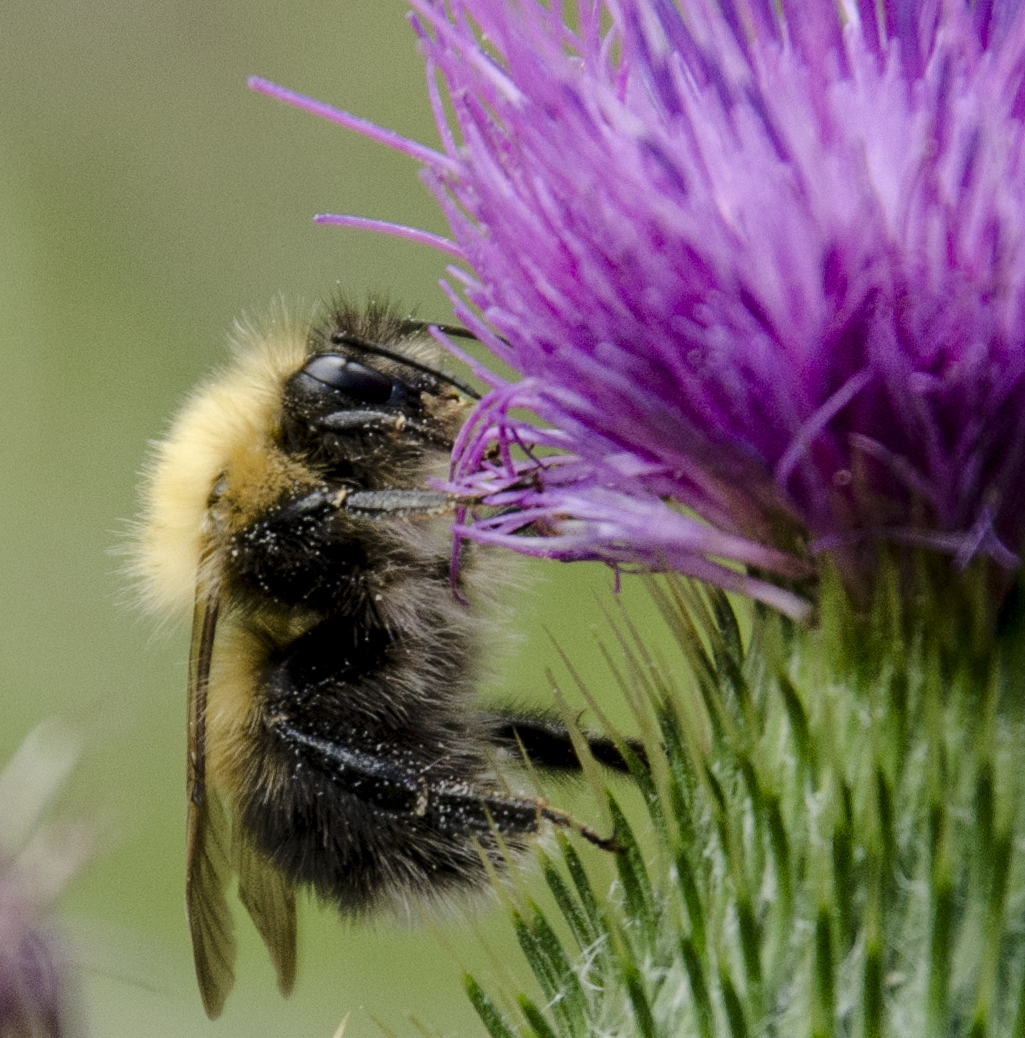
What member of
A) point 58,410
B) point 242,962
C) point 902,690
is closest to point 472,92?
point 902,690

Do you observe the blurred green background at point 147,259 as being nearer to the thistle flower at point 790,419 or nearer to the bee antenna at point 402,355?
the bee antenna at point 402,355

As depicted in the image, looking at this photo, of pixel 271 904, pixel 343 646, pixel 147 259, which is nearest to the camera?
pixel 343 646

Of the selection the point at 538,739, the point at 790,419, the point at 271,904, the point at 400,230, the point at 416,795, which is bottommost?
the point at 271,904

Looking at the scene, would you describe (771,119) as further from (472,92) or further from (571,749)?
(571,749)

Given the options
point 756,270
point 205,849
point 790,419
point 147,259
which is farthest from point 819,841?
point 147,259

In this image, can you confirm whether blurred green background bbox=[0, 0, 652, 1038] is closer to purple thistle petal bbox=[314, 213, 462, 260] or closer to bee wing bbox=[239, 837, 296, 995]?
bee wing bbox=[239, 837, 296, 995]

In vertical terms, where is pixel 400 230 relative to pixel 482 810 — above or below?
above

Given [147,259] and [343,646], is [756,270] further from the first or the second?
[147,259]

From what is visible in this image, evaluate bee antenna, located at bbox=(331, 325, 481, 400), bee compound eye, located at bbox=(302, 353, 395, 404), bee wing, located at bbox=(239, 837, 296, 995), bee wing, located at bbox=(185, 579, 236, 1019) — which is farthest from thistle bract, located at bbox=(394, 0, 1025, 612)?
bee wing, located at bbox=(239, 837, 296, 995)

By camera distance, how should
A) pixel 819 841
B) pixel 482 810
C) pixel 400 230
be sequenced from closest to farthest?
pixel 819 841, pixel 400 230, pixel 482 810
